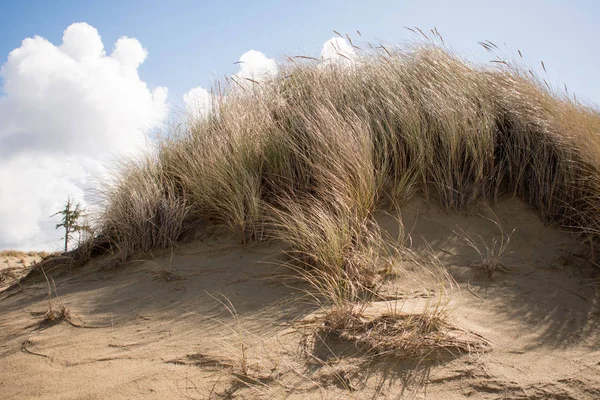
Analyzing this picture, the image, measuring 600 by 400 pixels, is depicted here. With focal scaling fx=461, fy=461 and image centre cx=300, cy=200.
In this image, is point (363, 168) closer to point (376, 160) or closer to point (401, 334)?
Result: point (376, 160)

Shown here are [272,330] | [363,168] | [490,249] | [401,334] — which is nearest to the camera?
[401,334]

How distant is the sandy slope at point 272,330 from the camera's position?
2.57 meters

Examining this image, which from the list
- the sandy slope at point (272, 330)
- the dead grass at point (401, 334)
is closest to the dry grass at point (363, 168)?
A: the sandy slope at point (272, 330)

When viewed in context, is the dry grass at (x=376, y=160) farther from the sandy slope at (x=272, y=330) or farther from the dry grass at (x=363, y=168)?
the sandy slope at (x=272, y=330)

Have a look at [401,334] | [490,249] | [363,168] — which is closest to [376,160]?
[363,168]

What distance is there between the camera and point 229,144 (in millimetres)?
5184

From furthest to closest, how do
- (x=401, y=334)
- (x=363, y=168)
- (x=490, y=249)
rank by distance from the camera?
(x=363, y=168) → (x=490, y=249) → (x=401, y=334)

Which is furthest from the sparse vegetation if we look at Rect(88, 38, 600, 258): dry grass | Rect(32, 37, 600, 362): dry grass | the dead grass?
the dead grass

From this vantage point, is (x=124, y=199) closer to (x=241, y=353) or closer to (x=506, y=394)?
(x=241, y=353)

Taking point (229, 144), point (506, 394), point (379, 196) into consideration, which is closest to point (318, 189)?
point (379, 196)

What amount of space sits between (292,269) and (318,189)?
838 millimetres

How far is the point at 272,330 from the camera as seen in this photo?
120 inches

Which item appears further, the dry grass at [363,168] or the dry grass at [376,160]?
the dry grass at [376,160]

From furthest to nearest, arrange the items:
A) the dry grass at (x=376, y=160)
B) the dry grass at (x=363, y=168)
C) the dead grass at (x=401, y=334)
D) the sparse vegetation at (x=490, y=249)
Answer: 1. the dry grass at (x=376, y=160)
2. the dry grass at (x=363, y=168)
3. the sparse vegetation at (x=490, y=249)
4. the dead grass at (x=401, y=334)
